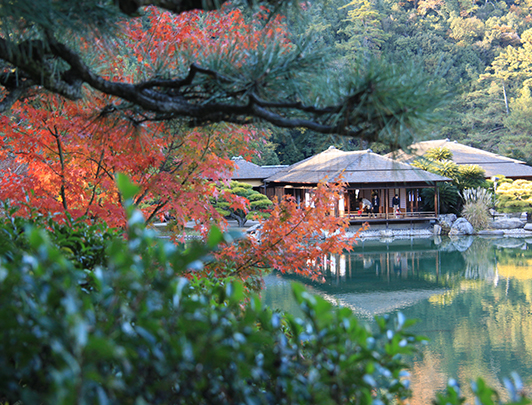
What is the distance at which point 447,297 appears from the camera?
25.7 ft

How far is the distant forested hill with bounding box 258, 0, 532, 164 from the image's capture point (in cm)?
2455

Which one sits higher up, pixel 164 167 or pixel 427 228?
pixel 164 167

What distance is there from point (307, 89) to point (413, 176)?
16053mm

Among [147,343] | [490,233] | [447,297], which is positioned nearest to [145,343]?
[147,343]

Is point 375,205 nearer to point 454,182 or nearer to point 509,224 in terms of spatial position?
point 454,182

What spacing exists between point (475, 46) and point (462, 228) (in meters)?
21.6

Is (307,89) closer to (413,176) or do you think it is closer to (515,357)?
Result: (515,357)

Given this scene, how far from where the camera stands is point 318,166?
18.3 m

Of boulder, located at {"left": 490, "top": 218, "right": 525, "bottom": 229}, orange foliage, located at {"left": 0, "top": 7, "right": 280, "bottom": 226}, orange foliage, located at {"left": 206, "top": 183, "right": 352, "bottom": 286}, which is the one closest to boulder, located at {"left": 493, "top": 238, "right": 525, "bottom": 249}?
boulder, located at {"left": 490, "top": 218, "right": 525, "bottom": 229}

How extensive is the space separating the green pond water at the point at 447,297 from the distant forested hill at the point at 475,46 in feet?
29.5

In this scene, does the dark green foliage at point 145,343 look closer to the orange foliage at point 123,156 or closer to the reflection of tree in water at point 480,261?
the orange foliage at point 123,156

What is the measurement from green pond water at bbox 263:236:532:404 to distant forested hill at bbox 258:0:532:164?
8.99 meters

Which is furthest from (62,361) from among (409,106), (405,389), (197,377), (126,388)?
(409,106)

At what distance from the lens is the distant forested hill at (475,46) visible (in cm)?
2455
